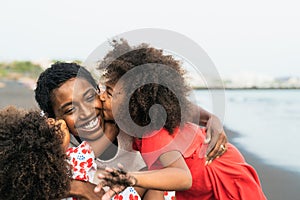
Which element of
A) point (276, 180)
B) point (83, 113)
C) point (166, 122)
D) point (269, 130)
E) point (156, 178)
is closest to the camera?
point (156, 178)

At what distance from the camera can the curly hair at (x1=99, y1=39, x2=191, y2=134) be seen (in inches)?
94.6

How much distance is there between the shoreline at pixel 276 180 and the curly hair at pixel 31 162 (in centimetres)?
356

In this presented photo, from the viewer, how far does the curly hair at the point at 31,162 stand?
2010mm

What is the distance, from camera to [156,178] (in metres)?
2.01

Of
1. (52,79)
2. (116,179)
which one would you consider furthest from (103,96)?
(116,179)

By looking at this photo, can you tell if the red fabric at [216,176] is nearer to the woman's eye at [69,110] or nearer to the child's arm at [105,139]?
the child's arm at [105,139]

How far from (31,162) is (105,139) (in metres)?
0.64

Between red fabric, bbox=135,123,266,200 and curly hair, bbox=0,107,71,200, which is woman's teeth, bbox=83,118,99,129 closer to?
red fabric, bbox=135,123,266,200

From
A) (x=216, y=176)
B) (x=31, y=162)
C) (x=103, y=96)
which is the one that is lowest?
(x=216, y=176)

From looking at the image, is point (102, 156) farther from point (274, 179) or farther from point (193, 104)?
point (274, 179)

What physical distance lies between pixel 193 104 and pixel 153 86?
41 centimetres

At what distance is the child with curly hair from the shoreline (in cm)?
272

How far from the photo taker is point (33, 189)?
2020 millimetres

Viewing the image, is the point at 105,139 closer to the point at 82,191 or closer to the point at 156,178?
the point at 82,191
